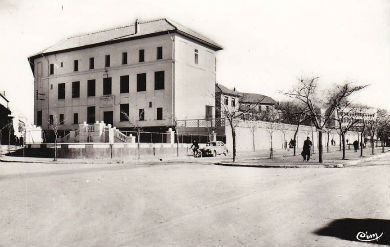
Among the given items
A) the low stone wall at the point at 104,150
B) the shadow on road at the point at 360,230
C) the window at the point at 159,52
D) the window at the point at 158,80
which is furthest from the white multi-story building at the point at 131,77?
the shadow on road at the point at 360,230

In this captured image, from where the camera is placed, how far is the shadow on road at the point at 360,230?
6.37 meters

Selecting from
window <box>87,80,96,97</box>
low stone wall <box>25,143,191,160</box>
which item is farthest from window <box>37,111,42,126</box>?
low stone wall <box>25,143,191,160</box>

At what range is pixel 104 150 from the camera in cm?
3058

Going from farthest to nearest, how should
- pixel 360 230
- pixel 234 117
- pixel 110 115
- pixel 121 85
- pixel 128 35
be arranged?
pixel 110 115
pixel 121 85
pixel 128 35
pixel 234 117
pixel 360 230

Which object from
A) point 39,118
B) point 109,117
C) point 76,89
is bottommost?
point 109,117

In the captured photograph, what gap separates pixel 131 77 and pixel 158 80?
11.8ft

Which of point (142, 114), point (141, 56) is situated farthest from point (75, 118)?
point (141, 56)

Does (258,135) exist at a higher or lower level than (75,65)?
lower

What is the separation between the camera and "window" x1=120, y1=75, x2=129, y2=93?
4528 cm

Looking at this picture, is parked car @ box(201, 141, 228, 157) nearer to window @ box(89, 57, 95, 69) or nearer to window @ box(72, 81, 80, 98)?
window @ box(89, 57, 95, 69)

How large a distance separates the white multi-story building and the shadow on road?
3466cm

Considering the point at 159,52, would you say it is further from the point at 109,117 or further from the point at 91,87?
the point at 91,87

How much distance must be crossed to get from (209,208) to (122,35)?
39826 millimetres

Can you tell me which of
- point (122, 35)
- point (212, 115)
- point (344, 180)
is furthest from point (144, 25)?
point (344, 180)
